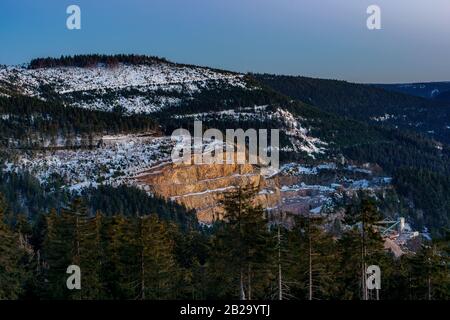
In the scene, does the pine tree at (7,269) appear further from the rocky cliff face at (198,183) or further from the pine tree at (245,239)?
the rocky cliff face at (198,183)

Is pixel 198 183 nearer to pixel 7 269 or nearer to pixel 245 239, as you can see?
pixel 7 269

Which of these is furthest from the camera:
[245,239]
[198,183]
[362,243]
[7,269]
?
[198,183]

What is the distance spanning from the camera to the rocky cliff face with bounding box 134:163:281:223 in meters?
149

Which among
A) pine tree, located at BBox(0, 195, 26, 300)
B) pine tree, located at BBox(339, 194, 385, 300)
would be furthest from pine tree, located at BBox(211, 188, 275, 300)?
pine tree, located at BBox(0, 195, 26, 300)

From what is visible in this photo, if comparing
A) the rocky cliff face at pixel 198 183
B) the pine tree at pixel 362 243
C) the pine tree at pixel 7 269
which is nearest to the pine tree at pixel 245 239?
the pine tree at pixel 362 243

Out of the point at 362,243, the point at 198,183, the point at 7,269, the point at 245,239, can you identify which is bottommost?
the point at 198,183

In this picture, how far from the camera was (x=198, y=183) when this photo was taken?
507 ft

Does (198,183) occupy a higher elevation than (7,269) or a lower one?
A: lower

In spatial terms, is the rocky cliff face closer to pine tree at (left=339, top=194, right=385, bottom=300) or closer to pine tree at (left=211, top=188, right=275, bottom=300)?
pine tree at (left=339, top=194, right=385, bottom=300)

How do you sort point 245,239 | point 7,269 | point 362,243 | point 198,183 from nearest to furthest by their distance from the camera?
1. point 245,239
2. point 7,269
3. point 362,243
4. point 198,183

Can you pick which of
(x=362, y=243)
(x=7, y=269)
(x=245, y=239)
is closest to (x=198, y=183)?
(x=362, y=243)
